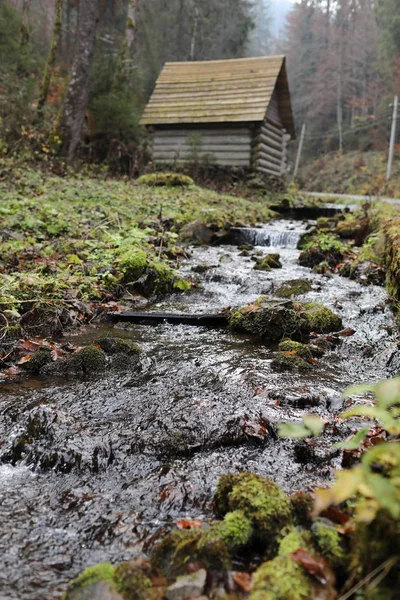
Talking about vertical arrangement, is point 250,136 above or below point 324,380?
above

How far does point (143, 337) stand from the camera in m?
4.26

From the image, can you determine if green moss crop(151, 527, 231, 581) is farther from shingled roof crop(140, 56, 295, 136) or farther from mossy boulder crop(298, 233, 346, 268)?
shingled roof crop(140, 56, 295, 136)

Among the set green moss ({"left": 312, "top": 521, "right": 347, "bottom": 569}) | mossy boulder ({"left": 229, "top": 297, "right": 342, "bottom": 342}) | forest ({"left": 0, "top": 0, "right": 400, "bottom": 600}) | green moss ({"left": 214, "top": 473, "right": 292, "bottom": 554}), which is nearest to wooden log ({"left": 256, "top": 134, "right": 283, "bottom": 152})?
forest ({"left": 0, "top": 0, "right": 400, "bottom": 600})

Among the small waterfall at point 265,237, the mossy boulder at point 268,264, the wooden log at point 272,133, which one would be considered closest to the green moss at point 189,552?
the mossy boulder at point 268,264

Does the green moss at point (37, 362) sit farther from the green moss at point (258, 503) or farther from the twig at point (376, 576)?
the twig at point (376, 576)

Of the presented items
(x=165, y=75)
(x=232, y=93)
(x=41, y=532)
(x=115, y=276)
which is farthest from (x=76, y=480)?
(x=165, y=75)

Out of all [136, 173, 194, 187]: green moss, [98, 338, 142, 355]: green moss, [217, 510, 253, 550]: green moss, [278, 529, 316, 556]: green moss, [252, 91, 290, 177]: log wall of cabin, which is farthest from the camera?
[252, 91, 290, 177]: log wall of cabin

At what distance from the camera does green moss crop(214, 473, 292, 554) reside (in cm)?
165

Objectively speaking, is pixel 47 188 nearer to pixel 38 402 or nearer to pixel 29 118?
pixel 29 118

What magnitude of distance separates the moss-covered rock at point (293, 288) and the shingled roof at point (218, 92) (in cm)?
1209

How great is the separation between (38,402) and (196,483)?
1372 millimetres

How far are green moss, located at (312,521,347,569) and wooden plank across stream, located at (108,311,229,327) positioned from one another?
3187 mm

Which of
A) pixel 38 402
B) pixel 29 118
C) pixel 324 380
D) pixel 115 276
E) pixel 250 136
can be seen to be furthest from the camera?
pixel 250 136

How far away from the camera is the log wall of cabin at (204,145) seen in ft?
55.7
